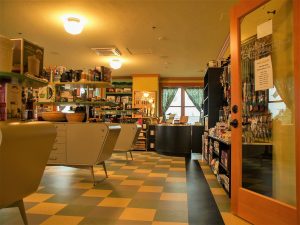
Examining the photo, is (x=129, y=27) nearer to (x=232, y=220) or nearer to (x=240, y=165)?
(x=240, y=165)

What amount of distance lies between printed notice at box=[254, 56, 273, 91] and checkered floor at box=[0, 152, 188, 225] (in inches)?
57.8

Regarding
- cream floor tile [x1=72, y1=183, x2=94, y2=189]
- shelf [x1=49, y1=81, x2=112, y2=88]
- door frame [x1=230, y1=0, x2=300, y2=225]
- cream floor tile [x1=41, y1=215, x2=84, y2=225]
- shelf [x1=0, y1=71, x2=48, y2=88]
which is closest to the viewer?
shelf [x1=0, y1=71, x2=48, y2=88]

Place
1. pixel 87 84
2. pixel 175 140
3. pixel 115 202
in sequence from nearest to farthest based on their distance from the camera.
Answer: pixel 115 202 → pixel 87 84 → pixel 175 140

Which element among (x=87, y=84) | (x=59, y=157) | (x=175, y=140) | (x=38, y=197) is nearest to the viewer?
(x=38, y=197)

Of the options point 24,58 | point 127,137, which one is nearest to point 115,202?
point 24,58

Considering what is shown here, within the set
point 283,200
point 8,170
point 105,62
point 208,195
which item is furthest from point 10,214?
point 105,62

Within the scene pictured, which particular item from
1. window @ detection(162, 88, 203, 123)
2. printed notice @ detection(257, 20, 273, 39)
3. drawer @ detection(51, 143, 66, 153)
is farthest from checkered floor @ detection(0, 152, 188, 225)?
window @ detection(162, 88, 203, 123)

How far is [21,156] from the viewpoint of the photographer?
6.39ft

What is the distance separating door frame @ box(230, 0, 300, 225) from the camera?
2117mm

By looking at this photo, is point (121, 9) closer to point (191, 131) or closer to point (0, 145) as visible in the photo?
point (0, 145)

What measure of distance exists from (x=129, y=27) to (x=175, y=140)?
365cm

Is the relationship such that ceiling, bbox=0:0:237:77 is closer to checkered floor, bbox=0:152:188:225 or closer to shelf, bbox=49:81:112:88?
shelf, bbox=49:81:112:88

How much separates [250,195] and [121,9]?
380 cm

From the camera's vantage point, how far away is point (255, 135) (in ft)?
9.69
